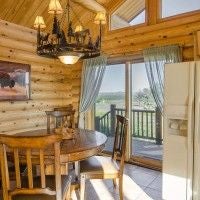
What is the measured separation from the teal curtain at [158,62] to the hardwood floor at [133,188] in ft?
3.73

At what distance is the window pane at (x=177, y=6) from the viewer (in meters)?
3.79

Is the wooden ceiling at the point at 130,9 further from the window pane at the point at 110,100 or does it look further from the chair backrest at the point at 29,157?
the chair backrest at the point at 29,157

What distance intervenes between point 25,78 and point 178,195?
3.20 m

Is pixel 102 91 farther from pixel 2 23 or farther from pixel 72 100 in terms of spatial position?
pixel 2 23

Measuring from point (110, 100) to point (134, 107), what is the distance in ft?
2.07

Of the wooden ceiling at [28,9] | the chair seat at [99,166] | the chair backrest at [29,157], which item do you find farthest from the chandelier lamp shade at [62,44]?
the wooden ceiling at [28,9]

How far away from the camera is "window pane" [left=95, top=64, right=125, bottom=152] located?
4816 millimetres

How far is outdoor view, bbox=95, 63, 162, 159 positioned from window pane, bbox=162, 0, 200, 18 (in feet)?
3.33

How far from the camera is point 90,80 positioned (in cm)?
494

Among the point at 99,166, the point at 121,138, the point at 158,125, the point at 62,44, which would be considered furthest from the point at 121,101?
the point at 62,44

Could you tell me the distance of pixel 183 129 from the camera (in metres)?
2.58

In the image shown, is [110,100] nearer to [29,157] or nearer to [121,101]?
[121,101]

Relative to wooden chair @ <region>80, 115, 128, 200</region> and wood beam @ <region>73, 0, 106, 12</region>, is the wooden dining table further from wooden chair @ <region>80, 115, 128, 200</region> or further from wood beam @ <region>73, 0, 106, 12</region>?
wood beam @ <region>73, 0, 106, 12</region>

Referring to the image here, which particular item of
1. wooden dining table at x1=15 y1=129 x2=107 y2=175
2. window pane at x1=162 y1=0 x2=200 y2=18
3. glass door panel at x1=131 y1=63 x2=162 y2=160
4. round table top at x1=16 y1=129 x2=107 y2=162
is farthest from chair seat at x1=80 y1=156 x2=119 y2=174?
window pane at x1=162 y1=0 x2=200 y2=18
